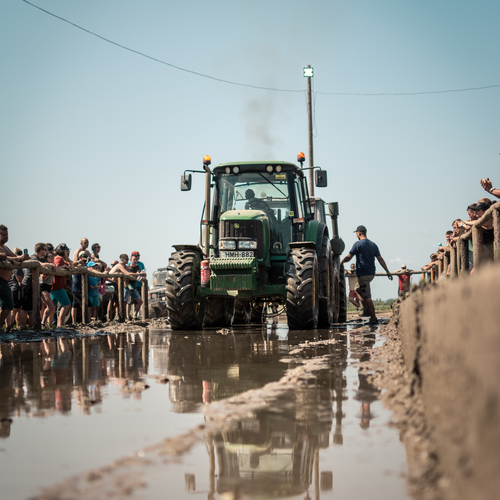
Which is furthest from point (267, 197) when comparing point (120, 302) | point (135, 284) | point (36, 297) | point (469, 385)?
point (469, 385)

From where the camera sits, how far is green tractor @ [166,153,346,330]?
35.9 feet

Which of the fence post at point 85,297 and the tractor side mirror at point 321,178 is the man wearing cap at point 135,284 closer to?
the fence post at point 85,297

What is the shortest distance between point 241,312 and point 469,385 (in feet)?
41.6

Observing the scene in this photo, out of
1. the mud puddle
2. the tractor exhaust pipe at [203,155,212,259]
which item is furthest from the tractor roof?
the mud puddle

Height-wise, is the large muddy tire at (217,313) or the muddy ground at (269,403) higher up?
the large muddy tire at (217,313)

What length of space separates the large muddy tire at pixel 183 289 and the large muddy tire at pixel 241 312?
2866 millimetres

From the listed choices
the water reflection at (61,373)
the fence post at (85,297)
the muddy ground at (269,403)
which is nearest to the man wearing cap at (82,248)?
the fence post at (85,297)

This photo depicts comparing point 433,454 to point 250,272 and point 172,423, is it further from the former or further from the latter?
point 250,272

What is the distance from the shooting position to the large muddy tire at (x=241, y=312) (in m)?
14.5

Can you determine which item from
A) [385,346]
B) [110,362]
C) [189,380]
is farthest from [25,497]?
[385,346]

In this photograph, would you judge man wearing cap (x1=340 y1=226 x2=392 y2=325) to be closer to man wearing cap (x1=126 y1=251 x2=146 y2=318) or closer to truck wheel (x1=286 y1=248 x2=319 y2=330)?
truck wheel (x1=286 y1=248 x2=319 y2=330)

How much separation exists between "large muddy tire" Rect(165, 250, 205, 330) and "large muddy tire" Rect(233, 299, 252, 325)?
2866mm

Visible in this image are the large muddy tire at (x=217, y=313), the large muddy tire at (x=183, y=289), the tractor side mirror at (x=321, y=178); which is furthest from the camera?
the large muddy tire at (x=217, y=313)

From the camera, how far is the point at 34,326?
1069cm
